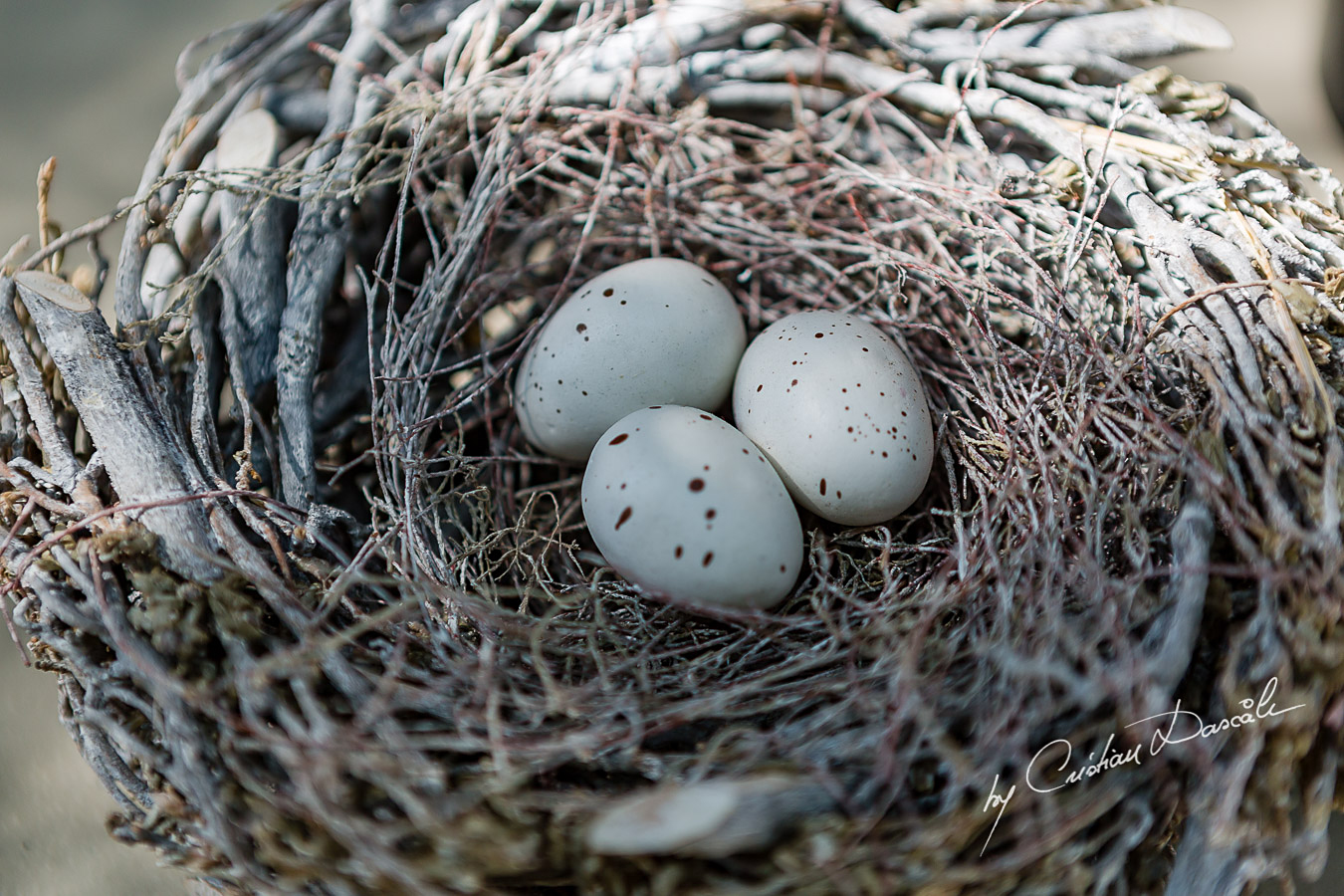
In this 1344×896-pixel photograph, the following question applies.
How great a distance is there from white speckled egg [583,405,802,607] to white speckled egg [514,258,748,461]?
96 millimetres

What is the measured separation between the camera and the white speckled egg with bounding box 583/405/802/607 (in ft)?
2.67

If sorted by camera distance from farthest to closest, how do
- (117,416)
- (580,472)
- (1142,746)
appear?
(580,472), (117,416), (1142,746)

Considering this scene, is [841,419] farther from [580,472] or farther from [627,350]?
[580,472]

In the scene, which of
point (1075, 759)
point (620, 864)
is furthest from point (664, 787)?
point (1075, 759)

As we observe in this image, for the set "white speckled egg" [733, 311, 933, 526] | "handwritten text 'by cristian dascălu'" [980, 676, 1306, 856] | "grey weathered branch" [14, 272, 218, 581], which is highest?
"grey weathered branch" [14, 272, 218, 581]

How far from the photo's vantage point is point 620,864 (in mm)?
555

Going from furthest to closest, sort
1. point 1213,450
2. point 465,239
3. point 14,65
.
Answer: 1. point 14,65
2. point 465,239
3. point 1213,450

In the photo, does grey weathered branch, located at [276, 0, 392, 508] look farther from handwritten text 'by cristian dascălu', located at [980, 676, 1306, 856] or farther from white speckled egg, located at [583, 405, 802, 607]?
handwritten text 'by cristian dascălu', located at [980, 676, 1306, 856]

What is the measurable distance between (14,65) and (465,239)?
2.98 feet

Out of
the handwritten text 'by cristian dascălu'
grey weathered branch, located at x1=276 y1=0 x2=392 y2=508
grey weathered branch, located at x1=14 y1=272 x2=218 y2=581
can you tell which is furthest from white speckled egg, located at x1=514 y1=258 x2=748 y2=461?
the handwritten text 'by cristian dascălu'

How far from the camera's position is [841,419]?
0.88 m

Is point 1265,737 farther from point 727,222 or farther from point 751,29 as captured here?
point 751,29

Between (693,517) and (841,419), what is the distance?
209 mm

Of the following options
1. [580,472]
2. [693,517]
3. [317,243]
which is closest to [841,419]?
[693,517]
